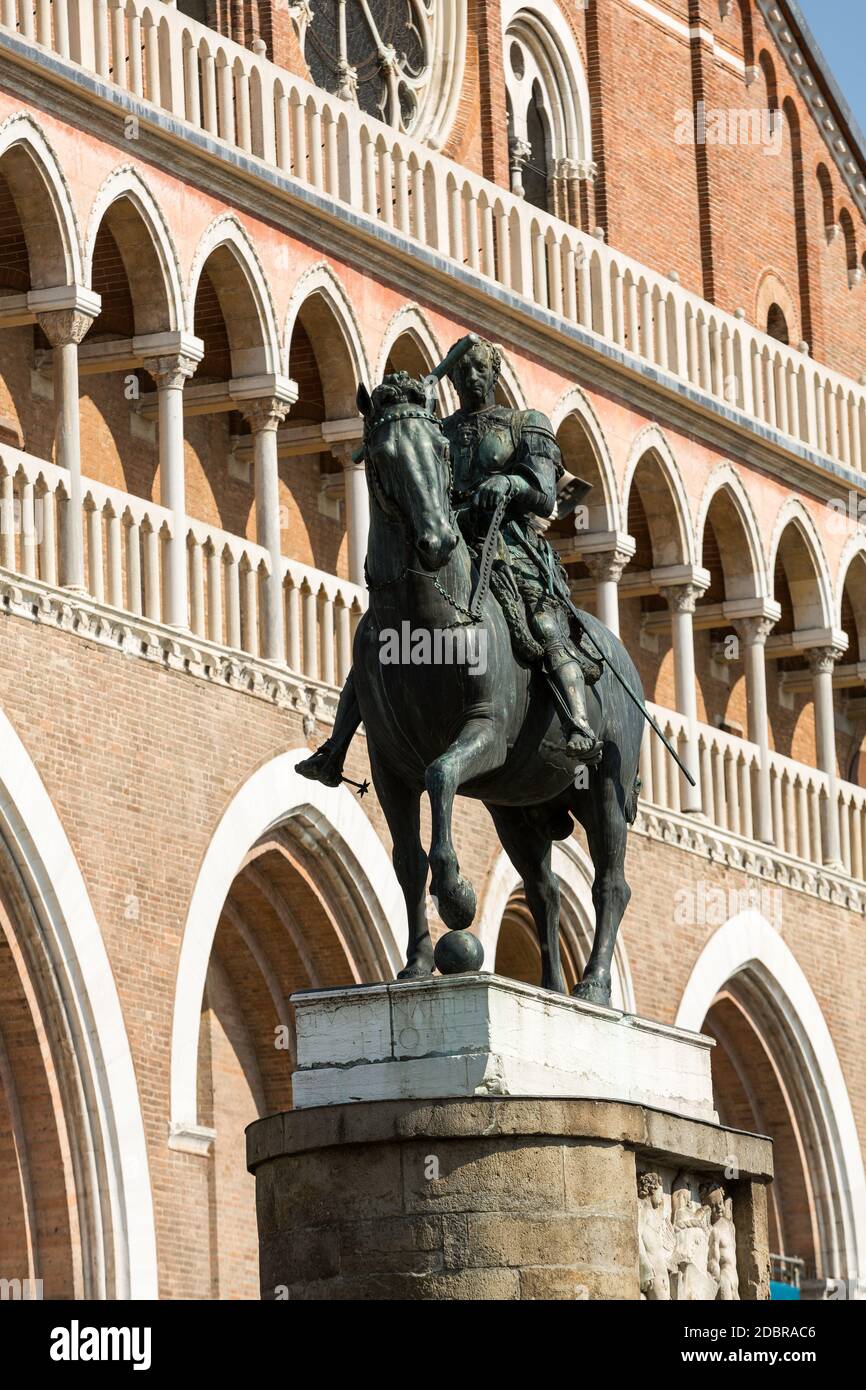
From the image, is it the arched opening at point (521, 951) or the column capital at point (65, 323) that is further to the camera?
the arched opening at point (521, 951)

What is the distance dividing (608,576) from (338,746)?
1281cm

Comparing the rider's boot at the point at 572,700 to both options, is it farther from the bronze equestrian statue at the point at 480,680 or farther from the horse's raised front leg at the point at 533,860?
the horse's raised front leg at the point at 533,860

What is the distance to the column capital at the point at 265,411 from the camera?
71.4ft

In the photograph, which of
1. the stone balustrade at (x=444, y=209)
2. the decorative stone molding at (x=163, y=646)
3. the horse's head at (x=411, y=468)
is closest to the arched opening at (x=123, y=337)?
the stone balustrade at (x=444, y=209)

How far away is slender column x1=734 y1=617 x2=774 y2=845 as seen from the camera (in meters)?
26.6

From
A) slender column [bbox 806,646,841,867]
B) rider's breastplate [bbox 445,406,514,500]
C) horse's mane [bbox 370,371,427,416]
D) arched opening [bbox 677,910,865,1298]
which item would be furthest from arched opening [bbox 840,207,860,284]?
horse's mane [bbox 370,371,427,416]

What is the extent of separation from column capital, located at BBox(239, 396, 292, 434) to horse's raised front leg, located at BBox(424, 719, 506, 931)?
9858 mm

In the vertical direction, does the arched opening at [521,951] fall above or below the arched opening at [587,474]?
below

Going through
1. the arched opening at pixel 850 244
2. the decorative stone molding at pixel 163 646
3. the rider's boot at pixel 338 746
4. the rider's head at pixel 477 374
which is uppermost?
the arched opening at pixel 850 244

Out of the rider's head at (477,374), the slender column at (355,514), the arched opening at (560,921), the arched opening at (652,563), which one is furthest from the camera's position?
the arched opening at (652,563)

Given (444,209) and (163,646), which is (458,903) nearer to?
(163,646)

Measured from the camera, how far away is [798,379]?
92.9 feet

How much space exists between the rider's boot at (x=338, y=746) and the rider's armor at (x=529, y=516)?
67 centimetres

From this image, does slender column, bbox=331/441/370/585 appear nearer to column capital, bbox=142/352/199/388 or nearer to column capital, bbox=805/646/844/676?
column capital, bbox=142/352/199/388
